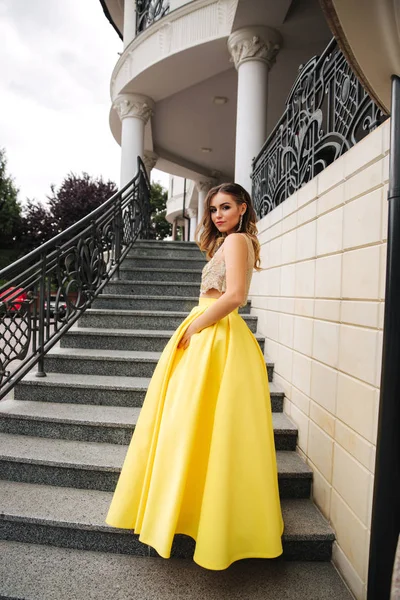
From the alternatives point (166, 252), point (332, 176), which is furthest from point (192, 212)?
point (332, 176)

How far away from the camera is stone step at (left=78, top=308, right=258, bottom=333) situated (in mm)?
3863

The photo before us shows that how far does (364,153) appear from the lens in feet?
5.63

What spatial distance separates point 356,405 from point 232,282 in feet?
2.49

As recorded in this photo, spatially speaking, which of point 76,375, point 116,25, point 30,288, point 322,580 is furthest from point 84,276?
point 116,25

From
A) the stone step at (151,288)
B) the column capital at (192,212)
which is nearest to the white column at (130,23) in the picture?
the stone step at (151,288)

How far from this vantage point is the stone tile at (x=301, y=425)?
232cm

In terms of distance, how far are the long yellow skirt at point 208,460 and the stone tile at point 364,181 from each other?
84 centimetres

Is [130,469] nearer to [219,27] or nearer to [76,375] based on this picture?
[76,375]

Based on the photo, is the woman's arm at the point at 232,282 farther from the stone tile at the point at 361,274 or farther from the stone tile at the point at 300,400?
the stone tile at the point at 300,400

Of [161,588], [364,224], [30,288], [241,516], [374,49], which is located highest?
[374,49]

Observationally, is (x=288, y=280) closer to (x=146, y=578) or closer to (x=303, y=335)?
(x=303, y=335)

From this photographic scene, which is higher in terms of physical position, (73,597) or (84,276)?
(84,276)

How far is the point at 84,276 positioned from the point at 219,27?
3900 millimetres

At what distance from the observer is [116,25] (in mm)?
9180
